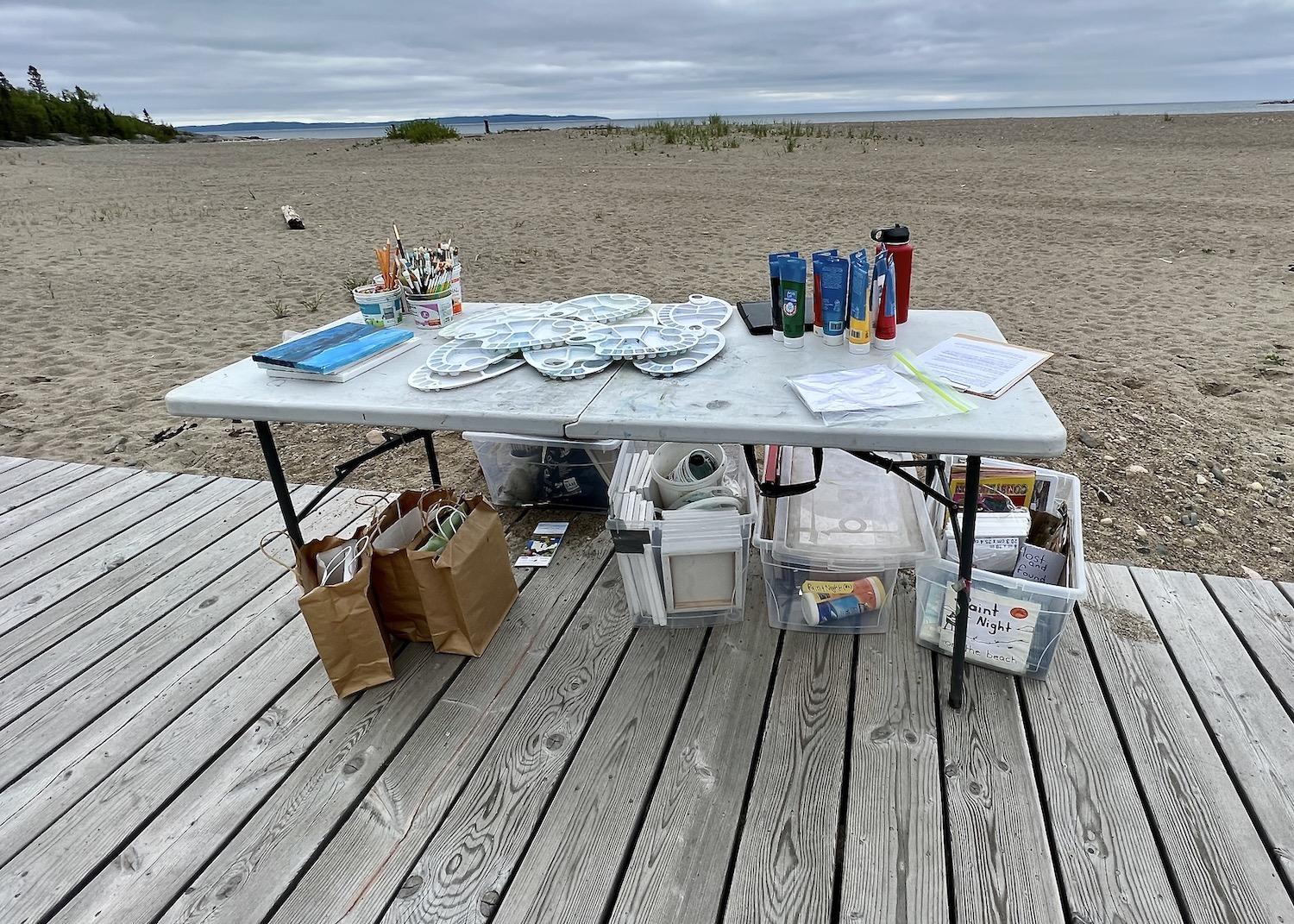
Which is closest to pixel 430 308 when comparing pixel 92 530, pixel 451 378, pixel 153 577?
pixel 451 378

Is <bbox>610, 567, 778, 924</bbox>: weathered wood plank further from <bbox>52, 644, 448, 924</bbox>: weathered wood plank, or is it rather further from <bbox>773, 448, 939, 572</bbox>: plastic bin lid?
<bbox>52, 644, 448, 924</bbox>: weathered wood plank

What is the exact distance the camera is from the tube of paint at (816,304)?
185 cm

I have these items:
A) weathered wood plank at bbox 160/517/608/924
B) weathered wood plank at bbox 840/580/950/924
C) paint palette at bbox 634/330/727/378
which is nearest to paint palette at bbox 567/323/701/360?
paint palette at bbox 634/330/727/378

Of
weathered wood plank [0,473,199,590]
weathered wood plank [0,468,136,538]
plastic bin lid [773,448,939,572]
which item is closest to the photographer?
plastic bin lid [773,448,939,572]

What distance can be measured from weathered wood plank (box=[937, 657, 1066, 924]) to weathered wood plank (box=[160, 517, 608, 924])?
3.72 ft

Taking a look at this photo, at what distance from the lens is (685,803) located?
1.67 meters

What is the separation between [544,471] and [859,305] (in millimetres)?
1432

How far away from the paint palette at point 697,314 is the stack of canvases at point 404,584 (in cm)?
81

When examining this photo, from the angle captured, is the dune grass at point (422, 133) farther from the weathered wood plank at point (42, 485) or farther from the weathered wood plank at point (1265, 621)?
the weathered wood plank at point (1265, 621)

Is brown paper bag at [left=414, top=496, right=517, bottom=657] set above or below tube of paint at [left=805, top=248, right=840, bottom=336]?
below

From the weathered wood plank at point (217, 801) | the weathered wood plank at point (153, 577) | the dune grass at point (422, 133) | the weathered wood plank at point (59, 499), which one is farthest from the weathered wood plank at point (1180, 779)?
the dune grass at point (422, 133)

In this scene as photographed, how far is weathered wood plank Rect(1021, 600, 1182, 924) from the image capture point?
143cm

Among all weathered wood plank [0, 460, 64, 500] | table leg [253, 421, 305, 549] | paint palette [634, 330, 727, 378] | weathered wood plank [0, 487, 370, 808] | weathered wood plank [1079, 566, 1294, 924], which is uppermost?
paint palette [634, 330, 727, 378]

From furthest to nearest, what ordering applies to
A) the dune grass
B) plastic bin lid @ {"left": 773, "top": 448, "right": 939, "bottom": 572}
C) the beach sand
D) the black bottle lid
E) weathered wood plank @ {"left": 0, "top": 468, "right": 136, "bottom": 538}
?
the dune grass < the beach sand < weathered wood plank @ {"left": 0, "top": 468, "right": 136, "bottom": 538} < plastic bin lid @ {"left": 773, "top": 448, "right": 939, "bottom": 572} < the black bottle lid
